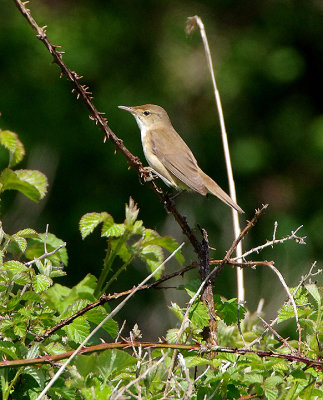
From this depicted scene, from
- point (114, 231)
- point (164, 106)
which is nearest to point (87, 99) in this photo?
point (114, 231)

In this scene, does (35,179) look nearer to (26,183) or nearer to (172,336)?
(26,183)

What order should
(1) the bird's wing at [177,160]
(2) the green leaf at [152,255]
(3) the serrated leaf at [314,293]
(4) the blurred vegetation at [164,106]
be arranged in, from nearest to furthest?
1. (3) the serrated leaf at [314,293]
2. (2) the green leaf at [152,255]
3. (1) the bird's wing at [177,160]
4. (4) the blurred vegetation at [164,106]

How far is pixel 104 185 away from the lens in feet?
24.3

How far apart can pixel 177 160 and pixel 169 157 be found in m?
0.05

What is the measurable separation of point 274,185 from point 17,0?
6337 mm

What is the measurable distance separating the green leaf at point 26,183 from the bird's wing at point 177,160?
191 cm

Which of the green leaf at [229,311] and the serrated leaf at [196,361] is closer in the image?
the serrated leaf at [196,361]

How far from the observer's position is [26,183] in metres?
1.62

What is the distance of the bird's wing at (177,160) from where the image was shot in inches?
143

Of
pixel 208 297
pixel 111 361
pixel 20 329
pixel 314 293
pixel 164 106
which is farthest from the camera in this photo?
pixel 164 106

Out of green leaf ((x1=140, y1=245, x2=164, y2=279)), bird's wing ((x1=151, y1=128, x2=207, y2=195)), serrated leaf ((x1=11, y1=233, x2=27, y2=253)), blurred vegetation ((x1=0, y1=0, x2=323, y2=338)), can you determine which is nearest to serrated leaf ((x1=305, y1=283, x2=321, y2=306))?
green leaf ((x1=140, y1=245, x2=164, y2=279))

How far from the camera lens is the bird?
3.66 m

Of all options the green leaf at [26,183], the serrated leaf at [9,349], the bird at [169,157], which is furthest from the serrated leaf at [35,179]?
the bird at [169,157]

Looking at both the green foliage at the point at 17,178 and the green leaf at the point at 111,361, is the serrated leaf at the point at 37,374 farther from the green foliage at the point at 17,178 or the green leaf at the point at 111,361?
the green foliage at the point at 17,178
